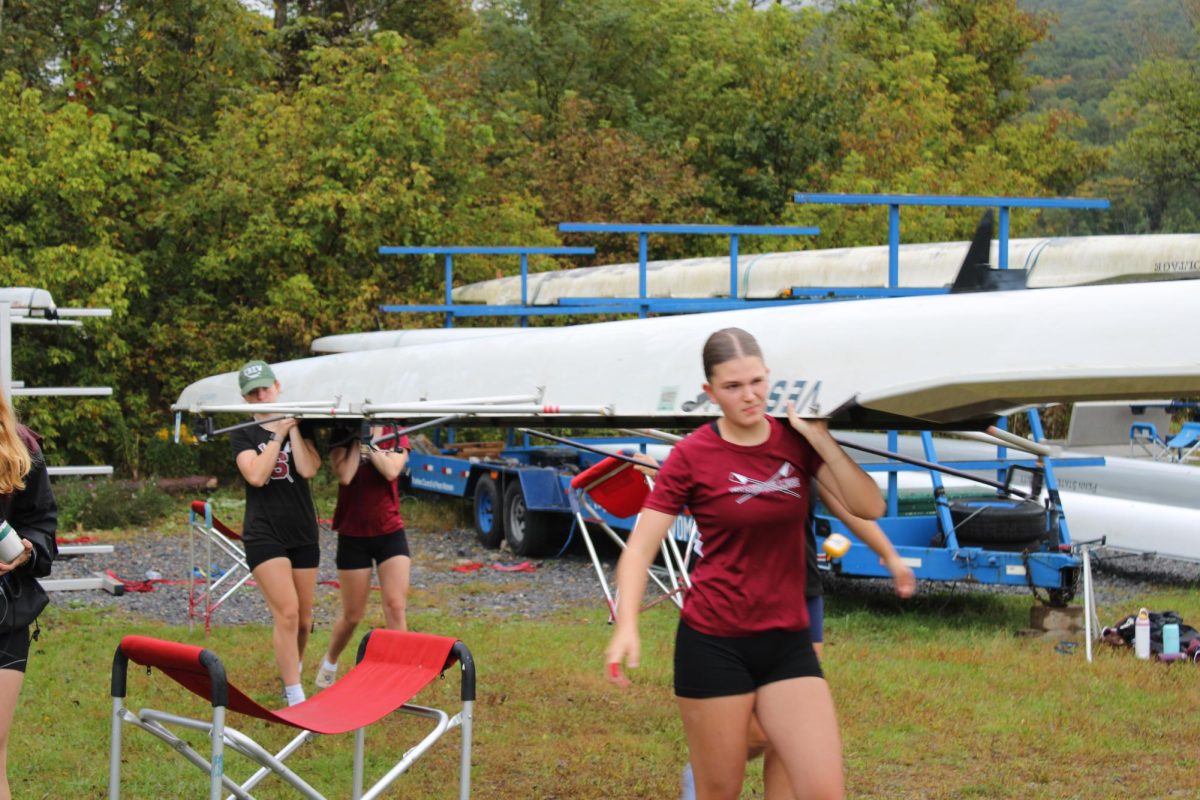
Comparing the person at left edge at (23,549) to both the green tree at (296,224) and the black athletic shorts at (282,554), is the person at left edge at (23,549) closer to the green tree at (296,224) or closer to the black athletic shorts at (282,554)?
the black athletic shorts at (282,554)

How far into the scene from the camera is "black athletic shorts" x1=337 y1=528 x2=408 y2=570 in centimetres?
741

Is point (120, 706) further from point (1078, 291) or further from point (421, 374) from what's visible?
point (421, 374)

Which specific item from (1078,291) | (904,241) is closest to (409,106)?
(904,241)

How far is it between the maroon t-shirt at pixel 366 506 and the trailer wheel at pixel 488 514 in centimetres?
675

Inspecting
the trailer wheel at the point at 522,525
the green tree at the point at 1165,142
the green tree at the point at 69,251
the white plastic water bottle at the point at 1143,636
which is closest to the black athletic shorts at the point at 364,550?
the white plastic water bottle at the point at 1143,636

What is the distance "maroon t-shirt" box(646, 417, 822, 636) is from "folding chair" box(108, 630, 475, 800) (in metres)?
1.01

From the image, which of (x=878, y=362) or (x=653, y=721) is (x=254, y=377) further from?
(x=878, y=362)

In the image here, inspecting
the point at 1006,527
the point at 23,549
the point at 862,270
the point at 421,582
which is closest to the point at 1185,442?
the point at 862,270

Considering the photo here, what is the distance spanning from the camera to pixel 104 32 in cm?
2097

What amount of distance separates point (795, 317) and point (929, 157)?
2372 cm

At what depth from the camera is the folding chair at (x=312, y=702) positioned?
4492mm

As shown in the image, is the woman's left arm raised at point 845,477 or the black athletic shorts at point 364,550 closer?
the woman's left arm raised at point 845,477

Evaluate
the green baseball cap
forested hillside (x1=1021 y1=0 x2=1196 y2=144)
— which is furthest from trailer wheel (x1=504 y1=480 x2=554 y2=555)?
forested hillside (x1=1021 y1=0 x2=1196 y2=144)

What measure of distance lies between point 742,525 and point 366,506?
→ 370 cm
